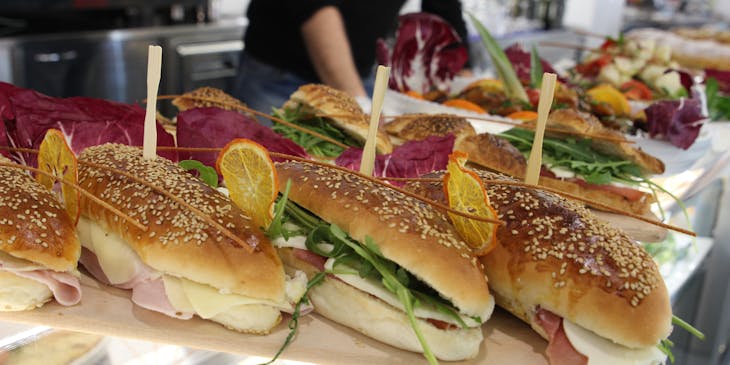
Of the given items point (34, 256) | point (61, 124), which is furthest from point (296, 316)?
point (61, 124)

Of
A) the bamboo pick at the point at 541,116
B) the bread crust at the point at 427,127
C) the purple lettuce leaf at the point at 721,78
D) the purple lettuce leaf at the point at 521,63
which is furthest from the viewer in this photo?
the purple lettuce leaf at the point at 721,78

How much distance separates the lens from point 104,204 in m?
1.50

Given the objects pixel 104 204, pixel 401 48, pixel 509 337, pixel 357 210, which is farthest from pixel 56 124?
pixel 401 48

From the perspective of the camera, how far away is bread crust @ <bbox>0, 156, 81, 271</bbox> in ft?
4.60

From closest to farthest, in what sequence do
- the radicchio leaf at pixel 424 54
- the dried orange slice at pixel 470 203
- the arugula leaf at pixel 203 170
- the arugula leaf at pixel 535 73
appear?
the dried orange slice at pixel 470 203 → the arugula leaf at pixel 203 170 → the arugula leaf at pixel 535 73 → the radicchio leaf at pixel 424 54

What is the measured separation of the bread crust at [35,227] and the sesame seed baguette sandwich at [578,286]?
2.92 ft

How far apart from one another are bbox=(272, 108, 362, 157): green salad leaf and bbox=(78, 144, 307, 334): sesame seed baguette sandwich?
874mm

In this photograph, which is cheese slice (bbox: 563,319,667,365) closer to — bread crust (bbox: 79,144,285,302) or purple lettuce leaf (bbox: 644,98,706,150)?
bread crust (bbox: 79,144,285,302)

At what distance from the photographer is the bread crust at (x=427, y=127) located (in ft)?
8.20

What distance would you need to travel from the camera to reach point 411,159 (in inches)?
88.9

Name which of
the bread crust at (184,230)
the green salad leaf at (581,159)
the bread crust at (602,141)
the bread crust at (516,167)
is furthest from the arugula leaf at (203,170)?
the bread crust at (602,141)

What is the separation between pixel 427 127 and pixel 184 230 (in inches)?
50.8

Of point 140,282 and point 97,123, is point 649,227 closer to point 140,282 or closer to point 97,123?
point 140,282

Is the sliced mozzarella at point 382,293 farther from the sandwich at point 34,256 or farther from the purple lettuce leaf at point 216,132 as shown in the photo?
the purple lettuce leaf at point 216,132
